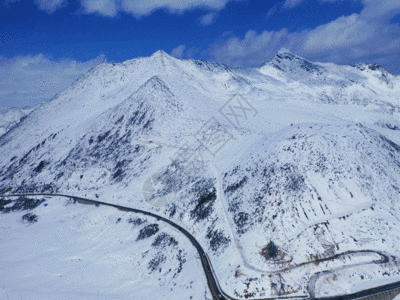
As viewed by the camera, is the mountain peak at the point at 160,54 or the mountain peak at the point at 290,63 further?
the mountain peak at the point at 290,63

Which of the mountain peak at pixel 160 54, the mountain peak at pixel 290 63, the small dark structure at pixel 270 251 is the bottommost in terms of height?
the small dark structure at pixel 270 251

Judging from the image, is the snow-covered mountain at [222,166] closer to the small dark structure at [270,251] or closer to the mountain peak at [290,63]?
Answer: the small dark structure at [270,251]

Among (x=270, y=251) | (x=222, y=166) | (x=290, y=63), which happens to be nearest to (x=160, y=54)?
(x=222, y=166)

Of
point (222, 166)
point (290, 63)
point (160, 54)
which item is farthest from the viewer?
point (290, 63)

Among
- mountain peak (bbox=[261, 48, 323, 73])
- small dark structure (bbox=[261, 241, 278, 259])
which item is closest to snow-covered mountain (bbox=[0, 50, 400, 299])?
small dark structure (bbox=[261, 241, 278, 259])

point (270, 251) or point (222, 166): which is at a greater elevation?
point (222, 166)

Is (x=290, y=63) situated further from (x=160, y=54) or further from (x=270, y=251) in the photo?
(x=270, y=251)

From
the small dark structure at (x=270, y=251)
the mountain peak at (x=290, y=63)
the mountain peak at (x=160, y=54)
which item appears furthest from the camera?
the mountain peak at (x=290, y=63)

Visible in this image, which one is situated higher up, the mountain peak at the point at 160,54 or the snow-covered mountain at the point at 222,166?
the mountain peak at the point at 160,54

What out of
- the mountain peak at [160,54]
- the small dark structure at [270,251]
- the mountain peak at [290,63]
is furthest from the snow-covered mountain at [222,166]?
the mountain peak at [290,63]

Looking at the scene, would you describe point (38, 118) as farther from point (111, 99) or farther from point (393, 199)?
point (393, 199)

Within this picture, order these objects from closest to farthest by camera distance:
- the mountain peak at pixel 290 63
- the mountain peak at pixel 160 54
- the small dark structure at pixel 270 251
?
1. the small dark structure at pixel 270 251
2. the mountain peak at pixel 160 54
3. the mountain peak at pixel 290 63
